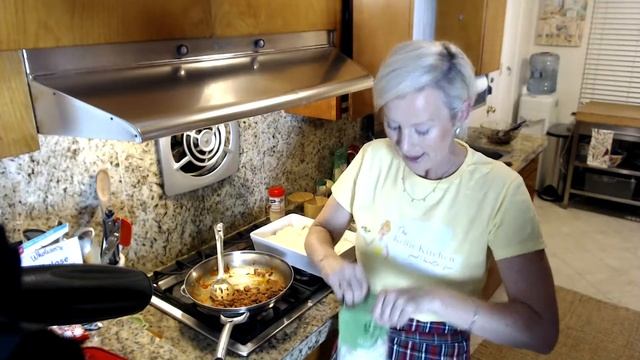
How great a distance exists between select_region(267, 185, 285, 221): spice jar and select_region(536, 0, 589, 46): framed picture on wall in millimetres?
3339

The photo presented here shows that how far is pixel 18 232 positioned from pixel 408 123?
3.08 feet

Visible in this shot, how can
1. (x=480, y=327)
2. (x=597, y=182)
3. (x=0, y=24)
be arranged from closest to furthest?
(x=0, y=24)
(x=480, y=327)
(x=597, y=182)

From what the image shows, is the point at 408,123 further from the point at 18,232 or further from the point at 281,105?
the point at 18,232

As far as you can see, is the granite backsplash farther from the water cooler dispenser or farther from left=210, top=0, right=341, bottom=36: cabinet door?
the water cooler dispenser

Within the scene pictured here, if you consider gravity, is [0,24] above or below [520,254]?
above

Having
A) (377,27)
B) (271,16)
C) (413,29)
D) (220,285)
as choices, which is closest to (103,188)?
(220,285)

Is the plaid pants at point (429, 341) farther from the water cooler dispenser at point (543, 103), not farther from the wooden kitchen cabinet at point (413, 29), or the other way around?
the water cooler dispenser at point (543, 103)

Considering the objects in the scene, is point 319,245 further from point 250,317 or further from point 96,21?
point 96,21

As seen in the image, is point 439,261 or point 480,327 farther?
point 439,261

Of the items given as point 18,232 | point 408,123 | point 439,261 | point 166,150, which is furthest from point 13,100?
point 439,261

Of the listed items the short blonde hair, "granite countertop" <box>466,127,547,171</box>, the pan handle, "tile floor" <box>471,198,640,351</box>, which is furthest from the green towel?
"tile floor" <box>471,198,640,351</box>

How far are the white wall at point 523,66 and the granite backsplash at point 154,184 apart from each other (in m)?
2.16

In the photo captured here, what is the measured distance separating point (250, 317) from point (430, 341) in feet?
1.47

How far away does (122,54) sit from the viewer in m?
0.97
